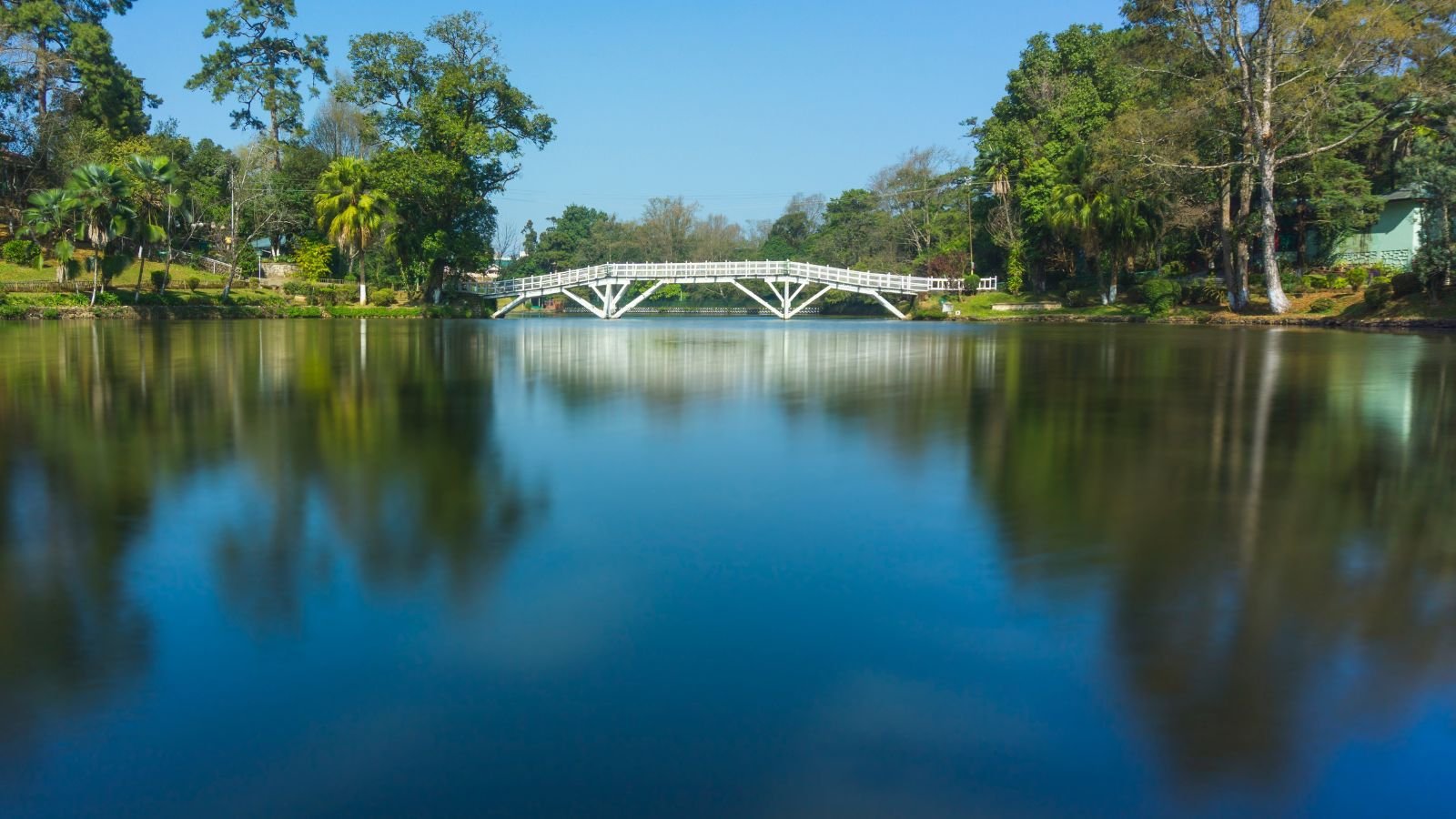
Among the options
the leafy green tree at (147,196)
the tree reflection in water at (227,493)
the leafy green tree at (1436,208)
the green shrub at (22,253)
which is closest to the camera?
the tree reflection in water at (227,493)

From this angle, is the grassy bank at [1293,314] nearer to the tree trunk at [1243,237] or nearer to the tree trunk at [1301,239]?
the tree trunk at [1243,237]

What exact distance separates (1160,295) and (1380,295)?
356 inches

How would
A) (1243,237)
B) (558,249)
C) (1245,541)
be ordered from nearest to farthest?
(1245,541) → (1243,237) → (558,249)

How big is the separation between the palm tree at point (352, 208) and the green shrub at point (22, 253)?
12214mm

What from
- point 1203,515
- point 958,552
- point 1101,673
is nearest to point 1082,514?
point 1203,515

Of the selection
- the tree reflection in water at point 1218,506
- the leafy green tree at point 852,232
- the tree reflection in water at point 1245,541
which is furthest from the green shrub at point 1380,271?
the leafy green tree at point 852,232

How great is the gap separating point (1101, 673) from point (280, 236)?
208 ft

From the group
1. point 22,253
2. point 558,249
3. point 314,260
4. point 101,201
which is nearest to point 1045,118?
point 314,260

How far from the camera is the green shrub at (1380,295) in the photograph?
30953 mm

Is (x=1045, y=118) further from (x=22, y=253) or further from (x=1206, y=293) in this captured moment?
(x=22, y=253)

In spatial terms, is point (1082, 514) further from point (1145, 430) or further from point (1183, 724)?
point (1145, 430)

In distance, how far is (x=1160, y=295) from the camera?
39.4 metres

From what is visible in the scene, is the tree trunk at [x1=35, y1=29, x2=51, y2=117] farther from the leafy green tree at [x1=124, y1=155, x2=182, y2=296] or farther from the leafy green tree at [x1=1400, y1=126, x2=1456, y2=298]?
the leafy green tree at [x1=1400, y1=126, x2=1456, y2=298]

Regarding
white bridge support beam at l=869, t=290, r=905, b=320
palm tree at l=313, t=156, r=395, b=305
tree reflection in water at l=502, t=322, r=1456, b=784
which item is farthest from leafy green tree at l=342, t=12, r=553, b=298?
tree reflection in water at l=502, t=322, r=1456, b=784
